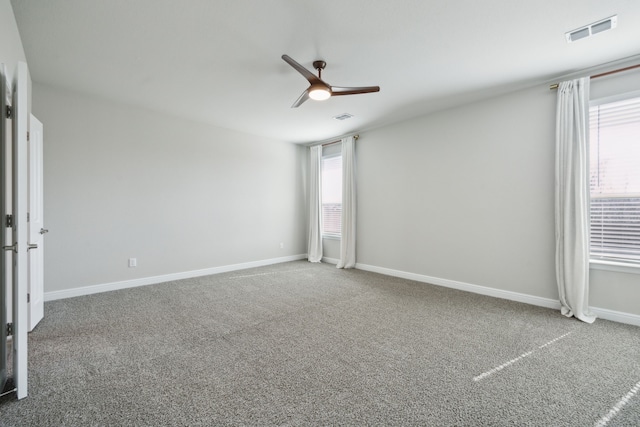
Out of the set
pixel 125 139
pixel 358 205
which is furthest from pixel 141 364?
pixel 358 205

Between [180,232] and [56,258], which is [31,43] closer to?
[56,258]

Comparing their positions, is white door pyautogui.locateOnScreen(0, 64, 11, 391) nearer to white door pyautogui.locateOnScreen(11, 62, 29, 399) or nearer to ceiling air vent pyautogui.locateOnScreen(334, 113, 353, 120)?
white door pyautogui.locateOnScreen(11, 62, 29, 399)

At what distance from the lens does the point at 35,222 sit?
276 cm

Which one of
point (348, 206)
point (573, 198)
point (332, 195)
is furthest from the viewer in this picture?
point (332, 195)

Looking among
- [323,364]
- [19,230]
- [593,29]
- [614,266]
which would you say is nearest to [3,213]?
[19,230]

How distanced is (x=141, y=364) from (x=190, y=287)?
211 centimetres

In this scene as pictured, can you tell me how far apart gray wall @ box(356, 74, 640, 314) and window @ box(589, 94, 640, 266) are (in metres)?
0.22

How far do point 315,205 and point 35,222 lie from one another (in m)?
4.42

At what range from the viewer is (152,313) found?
3129 mm

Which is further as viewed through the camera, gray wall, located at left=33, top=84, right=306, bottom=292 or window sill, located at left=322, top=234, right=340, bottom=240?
window sill, located at left=322, top=234, right=340, bottom=240

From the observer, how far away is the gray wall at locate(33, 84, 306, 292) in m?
3.59

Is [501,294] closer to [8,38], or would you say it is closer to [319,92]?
[319,92]

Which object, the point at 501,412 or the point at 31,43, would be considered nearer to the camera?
the point at 501,412

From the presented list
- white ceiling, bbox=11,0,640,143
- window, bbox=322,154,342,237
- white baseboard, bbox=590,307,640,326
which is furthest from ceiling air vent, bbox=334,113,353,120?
white baseboard, bbox=590,307,640,326
